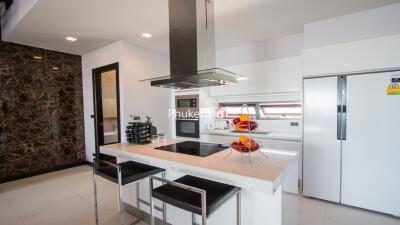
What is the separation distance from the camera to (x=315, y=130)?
272cm

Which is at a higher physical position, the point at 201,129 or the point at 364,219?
the point at 201,129

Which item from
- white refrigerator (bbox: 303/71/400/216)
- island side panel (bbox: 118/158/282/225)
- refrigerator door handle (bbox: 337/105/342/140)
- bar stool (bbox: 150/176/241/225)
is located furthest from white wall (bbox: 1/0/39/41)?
refrigerator door handle (bbox: 337/105/342/140)

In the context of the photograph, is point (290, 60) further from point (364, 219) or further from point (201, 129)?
point (364, 219)

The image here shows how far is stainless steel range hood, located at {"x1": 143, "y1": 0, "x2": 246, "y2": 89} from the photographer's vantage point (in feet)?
6.39

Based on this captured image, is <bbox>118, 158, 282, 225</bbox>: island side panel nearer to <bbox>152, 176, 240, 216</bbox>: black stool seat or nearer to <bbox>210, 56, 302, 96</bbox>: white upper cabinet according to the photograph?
<bbox>152, 176, 240, 216</bbox>: black stool seat

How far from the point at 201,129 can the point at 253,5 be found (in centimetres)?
218

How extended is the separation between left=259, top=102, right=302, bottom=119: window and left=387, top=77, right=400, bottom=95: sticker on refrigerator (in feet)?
4.08

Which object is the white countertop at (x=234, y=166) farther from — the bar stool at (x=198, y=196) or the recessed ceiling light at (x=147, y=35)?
the recessed ceiling light at (x=147, y=35)

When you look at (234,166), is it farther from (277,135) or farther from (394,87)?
(394,87)

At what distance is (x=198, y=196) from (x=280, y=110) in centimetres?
273

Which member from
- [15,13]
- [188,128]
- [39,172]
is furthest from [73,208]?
[15,13]

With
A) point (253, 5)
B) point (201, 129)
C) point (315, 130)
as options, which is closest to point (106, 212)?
point (201, 129)

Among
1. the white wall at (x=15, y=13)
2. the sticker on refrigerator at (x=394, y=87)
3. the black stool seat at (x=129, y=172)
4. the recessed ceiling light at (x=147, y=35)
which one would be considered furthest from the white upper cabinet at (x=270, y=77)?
the white wall at (x=15, y=13)

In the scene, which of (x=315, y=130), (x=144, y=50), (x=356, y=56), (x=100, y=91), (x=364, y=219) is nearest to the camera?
(x=364, y=219)
